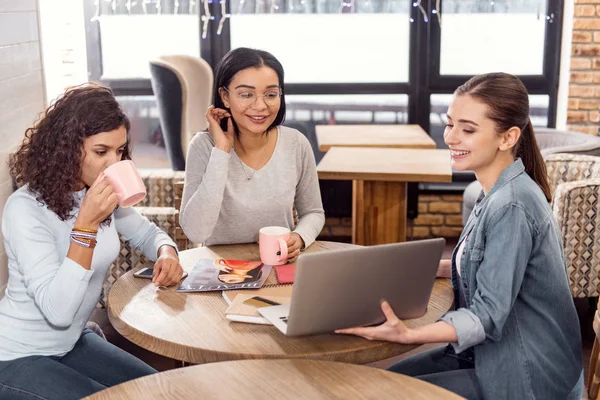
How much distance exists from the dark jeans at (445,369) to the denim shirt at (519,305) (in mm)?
49

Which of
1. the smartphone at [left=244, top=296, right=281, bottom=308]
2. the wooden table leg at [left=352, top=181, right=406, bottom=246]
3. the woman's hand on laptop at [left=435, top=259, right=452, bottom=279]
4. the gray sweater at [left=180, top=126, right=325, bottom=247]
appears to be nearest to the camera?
the smartphone at [left=244, top=296, right=281, bottom=308]

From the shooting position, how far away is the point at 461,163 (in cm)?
A: 175

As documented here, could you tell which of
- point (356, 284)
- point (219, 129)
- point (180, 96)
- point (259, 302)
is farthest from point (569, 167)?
point (356, 284)

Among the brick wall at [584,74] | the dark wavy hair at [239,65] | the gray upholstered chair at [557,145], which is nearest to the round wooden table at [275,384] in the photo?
the dark wavy hair at [239,65]

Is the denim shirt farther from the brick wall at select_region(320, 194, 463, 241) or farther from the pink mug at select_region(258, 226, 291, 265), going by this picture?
the brick wall at select_region(320, 194, 463, 241)

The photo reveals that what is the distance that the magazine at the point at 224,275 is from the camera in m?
1.83

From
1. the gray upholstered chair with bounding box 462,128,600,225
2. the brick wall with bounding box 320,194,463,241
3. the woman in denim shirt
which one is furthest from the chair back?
the woman in denim shirt

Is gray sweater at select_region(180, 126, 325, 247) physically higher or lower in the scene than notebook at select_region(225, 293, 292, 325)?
higher

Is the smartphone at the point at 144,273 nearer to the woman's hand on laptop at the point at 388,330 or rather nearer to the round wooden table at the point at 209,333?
the round wooden table at the point at 209,333

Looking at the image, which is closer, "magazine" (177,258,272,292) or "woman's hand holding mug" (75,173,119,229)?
"woman's hand holding mug" (75,173,119,229)

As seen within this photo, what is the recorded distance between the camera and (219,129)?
88.5 inches

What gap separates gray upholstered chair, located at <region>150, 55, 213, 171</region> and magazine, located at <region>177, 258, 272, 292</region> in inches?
91.7

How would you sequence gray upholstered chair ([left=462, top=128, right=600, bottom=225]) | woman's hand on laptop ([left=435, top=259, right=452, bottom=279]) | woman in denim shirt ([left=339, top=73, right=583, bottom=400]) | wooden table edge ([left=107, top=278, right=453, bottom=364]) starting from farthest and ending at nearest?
gray upholstered chair ([left=462, top=128, right=600, bottom=225]) → woman's hand on laptop ([left=435, top=259, right=452, bottom=279]) → woman in denim shirt ([left=339, top=73, right=583, bottom=400]) → wooden table edge ([left=107, top=278, right=453, bottom=364])

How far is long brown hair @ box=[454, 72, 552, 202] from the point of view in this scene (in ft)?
5.56
